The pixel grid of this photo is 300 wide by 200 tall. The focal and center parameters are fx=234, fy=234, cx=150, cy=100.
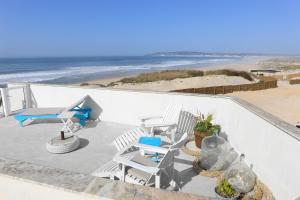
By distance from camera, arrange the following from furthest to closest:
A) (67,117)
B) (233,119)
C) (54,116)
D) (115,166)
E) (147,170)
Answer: (54,116)
(67,117)
(233,119)
(115,166)
(147,170)

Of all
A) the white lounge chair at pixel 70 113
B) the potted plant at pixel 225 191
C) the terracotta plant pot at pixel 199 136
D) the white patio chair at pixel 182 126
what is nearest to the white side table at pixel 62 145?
the white lounge chair at pixel 70 113

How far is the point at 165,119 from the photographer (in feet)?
17.4

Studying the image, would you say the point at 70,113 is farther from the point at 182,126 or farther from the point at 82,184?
the point at 82,184

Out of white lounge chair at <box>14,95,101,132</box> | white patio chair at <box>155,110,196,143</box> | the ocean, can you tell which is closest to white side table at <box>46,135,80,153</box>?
white lounge chair at <box>14,95,101,132</box>

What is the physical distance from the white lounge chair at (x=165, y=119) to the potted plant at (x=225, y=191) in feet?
6.26

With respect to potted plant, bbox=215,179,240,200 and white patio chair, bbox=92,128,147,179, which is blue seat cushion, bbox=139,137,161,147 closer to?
white patio chair, bbox=92,128,147,179

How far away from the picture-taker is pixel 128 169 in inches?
130

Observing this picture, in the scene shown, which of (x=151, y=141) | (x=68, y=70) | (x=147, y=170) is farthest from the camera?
(x=68, y=70)

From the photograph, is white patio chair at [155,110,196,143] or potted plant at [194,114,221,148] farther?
white patio chair at [155,110,196,143]

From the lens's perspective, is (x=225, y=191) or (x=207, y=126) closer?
(x=225, y=191)

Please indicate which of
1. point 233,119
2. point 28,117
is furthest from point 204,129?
point 28,117

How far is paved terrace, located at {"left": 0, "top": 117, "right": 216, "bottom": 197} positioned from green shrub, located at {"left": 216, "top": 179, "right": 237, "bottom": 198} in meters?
0.21

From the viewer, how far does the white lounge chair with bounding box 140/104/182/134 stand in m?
4.93

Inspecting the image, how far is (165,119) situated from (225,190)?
2.39 m
